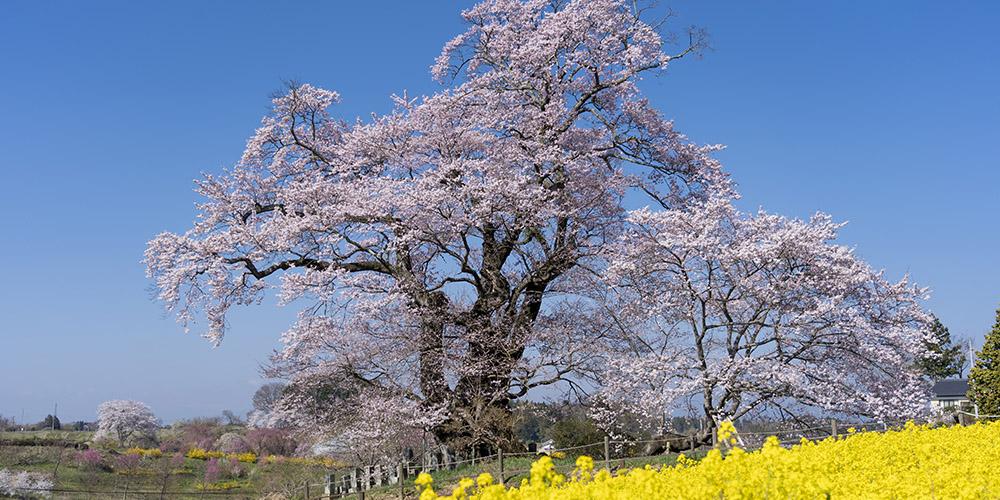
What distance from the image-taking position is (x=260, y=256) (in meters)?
19.0

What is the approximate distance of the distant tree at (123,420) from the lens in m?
41.4

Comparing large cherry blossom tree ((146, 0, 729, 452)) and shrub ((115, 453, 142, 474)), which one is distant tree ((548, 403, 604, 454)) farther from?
shrub ((115, 453, 142, 474))

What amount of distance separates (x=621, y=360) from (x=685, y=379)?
165 centimetres

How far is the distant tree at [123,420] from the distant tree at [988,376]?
3601cm

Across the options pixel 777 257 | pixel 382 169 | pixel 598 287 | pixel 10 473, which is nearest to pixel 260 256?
pixel 382 169

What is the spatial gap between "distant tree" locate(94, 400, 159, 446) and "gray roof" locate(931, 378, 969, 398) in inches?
1696

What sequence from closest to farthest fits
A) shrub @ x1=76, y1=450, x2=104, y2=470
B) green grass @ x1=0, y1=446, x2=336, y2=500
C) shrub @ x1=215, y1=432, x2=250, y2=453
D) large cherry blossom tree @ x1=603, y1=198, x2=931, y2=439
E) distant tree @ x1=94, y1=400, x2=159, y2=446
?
large cherry blossom tree @ x1=603, y1=198, x2=931, y2=439, green grass @ x1=0, y1=446, x2=336, y2=500, shrub @ x1=76, y1=450, x2=104, y2=470, shrub @ x1=215, y1=432, x2=250, y2=453, distant tree @ x1=94, y1=400, x2=159, y2=446

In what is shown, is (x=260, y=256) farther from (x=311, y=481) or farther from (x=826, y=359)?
(x=826, y=359)

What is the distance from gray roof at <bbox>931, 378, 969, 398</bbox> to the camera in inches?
1893

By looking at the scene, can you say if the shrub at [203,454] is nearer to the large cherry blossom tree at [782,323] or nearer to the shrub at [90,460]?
the shrub at [90,460]

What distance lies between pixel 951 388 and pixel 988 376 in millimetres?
30104

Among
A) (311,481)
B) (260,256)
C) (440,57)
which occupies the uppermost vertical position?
(440,57)

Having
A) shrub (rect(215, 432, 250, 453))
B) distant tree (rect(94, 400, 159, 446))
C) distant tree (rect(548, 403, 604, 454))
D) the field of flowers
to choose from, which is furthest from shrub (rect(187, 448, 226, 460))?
the field of flowers

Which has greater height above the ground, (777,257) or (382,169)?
(382,169)
